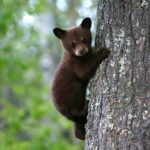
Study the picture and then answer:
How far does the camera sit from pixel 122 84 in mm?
5879

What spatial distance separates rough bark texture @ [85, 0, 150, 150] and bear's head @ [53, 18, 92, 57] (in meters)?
0.80

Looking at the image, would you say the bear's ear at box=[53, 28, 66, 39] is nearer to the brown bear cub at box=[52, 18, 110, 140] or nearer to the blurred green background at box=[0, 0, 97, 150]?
the brown bear cub at box=[52, 18, 110, 140]

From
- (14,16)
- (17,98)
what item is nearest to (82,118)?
(14,16)

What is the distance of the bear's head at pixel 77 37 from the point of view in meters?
7.02

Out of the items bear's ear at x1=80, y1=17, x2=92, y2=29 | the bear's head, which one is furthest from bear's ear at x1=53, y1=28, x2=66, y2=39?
bear's ear at x1=80, y1=17, x2=92, y2=29

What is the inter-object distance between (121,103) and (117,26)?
77 cm

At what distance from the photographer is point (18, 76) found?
18469mm

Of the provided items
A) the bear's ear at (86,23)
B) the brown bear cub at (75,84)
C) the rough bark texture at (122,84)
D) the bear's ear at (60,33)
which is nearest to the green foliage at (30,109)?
the bear's ear at (60,33)

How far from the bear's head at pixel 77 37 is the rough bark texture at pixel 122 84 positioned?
31.6 inches

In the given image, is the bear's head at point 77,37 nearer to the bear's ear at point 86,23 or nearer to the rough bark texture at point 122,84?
the bear's ear at point 86,23

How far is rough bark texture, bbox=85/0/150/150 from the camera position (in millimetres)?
5719

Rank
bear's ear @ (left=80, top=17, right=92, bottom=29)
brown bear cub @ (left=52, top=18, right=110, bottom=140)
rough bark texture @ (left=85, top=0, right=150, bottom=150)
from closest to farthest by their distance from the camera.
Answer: rough bark texture @ (left=85, top=0, right=150, bottom=150)
brown bear cub @ (left=52, top=18, right=110, bottom=140)
bear's ear @ (left=80, top=17, right=92, bottom=29)

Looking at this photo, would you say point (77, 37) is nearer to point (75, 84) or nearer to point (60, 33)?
point (60, 33)

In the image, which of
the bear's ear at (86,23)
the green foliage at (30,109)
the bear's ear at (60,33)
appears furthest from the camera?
the green foliage at (30,109)
